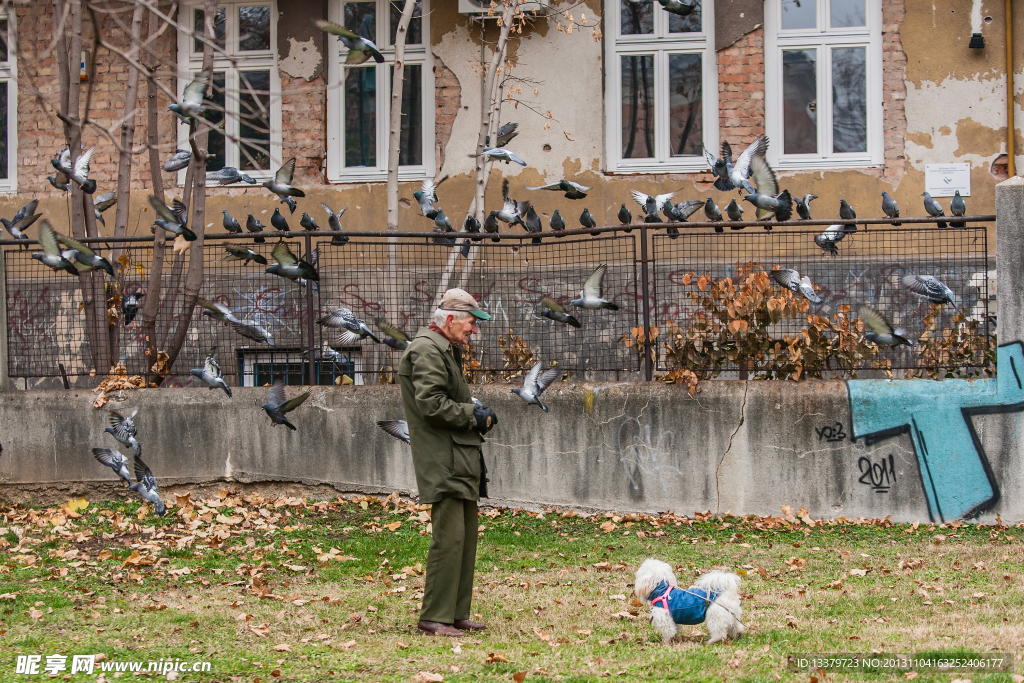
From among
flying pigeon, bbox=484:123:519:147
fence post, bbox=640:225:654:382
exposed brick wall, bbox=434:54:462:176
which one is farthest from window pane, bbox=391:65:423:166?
fence post, bbox=640:225:654:382

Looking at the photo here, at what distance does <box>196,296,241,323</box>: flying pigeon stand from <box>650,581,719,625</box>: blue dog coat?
19.7ft

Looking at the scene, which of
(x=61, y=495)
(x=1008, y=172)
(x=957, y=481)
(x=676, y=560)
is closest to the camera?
(x=676, y=560)

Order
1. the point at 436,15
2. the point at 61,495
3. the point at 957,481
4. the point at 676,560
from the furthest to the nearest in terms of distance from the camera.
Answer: the point at 436,15 → the point at 61,495 → the point at 957,481 → the point at 676,560

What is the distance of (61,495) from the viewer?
406 inches

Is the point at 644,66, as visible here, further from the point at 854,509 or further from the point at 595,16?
the point at 854,509

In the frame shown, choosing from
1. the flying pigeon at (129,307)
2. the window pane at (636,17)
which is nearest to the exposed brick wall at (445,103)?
the window pane at (636,17)

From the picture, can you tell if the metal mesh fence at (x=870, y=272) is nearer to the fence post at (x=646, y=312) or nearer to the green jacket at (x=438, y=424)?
the fence post at (x=646, y=312)

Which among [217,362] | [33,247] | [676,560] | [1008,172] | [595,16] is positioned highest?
[595,16]

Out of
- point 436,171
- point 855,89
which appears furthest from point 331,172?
point 855,89

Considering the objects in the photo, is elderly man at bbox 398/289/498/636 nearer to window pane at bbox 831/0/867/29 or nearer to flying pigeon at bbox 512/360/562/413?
flying pigeon at bbox 512/360/562/413

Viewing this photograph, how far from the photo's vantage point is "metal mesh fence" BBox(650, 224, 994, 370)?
945 centimetres

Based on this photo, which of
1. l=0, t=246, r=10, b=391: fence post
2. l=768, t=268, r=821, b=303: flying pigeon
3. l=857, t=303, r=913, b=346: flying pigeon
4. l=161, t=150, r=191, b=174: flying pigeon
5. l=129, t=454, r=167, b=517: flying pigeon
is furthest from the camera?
l=161, t=150, r=191, b=174: flying pigeon

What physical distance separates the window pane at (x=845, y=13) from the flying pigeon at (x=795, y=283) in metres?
5.13

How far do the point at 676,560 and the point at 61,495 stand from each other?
6.13 meters
